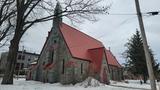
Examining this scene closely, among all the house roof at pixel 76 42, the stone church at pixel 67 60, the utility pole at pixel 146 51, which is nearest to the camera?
the utility pole at pixel 146 51

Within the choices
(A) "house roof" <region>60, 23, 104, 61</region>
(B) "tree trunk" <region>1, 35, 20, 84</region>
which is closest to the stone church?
(A) "house roof" <region>60, 23, 104, 61</region>

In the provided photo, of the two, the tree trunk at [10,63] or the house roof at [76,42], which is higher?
the house roof at [76,42]

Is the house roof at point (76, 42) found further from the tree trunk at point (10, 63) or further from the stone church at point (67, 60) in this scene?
the tree trunk at point (10, 63)

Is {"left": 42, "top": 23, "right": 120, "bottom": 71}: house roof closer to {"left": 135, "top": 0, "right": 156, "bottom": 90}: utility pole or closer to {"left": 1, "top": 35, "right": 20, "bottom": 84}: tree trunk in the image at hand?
{"left": 1, "top": 35, "right": 20, "bottom": 84}: tree trunk

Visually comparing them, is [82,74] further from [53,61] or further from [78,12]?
[78,12]

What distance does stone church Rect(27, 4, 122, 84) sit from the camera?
98.9ft

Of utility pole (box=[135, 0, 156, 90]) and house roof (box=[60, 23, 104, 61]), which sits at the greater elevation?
house roof (box=[60, 23, 104, 61])

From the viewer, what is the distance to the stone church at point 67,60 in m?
30.2

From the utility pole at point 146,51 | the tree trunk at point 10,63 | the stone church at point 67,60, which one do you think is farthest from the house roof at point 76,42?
the utility pole at point 146,51

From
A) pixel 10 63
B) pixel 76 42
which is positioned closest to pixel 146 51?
pixel 10 63

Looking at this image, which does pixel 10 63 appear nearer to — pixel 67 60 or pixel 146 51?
pixel 67 60

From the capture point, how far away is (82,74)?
3141cm

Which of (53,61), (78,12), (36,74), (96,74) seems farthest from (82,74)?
(78,12)

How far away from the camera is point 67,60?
30.4 metres
